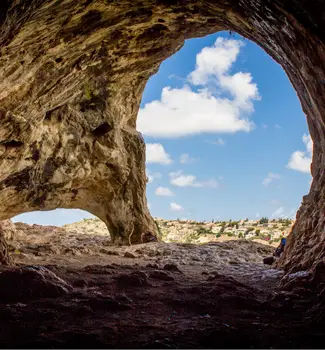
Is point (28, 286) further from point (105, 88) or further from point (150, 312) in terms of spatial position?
point (105, 88)

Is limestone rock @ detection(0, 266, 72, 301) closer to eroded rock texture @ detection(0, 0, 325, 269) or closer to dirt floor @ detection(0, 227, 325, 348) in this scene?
dirt floor @ detection(0, 227, 325, 348)

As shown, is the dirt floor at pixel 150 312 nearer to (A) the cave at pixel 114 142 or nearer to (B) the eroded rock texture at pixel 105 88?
(A) the cave at pixel 114 142

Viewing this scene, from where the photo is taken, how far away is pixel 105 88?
37.3ft

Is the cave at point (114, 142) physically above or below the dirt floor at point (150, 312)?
above

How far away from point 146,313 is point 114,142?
9.65m

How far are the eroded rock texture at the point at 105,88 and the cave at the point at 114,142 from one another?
0.04 meters

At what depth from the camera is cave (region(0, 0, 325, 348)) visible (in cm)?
290

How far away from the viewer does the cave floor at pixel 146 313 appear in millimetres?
2426

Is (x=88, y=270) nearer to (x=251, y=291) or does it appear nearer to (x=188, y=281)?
(x=188, y=281)

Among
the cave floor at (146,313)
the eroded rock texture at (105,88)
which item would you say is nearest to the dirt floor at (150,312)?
the cave floor at (146,313)

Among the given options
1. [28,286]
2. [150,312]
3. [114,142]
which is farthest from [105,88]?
[150,312]

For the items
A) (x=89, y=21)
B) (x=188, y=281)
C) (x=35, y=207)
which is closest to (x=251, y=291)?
(x=188, y=281)

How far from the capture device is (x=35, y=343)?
231 cm

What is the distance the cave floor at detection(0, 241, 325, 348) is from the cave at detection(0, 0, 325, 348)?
0.06 ft
